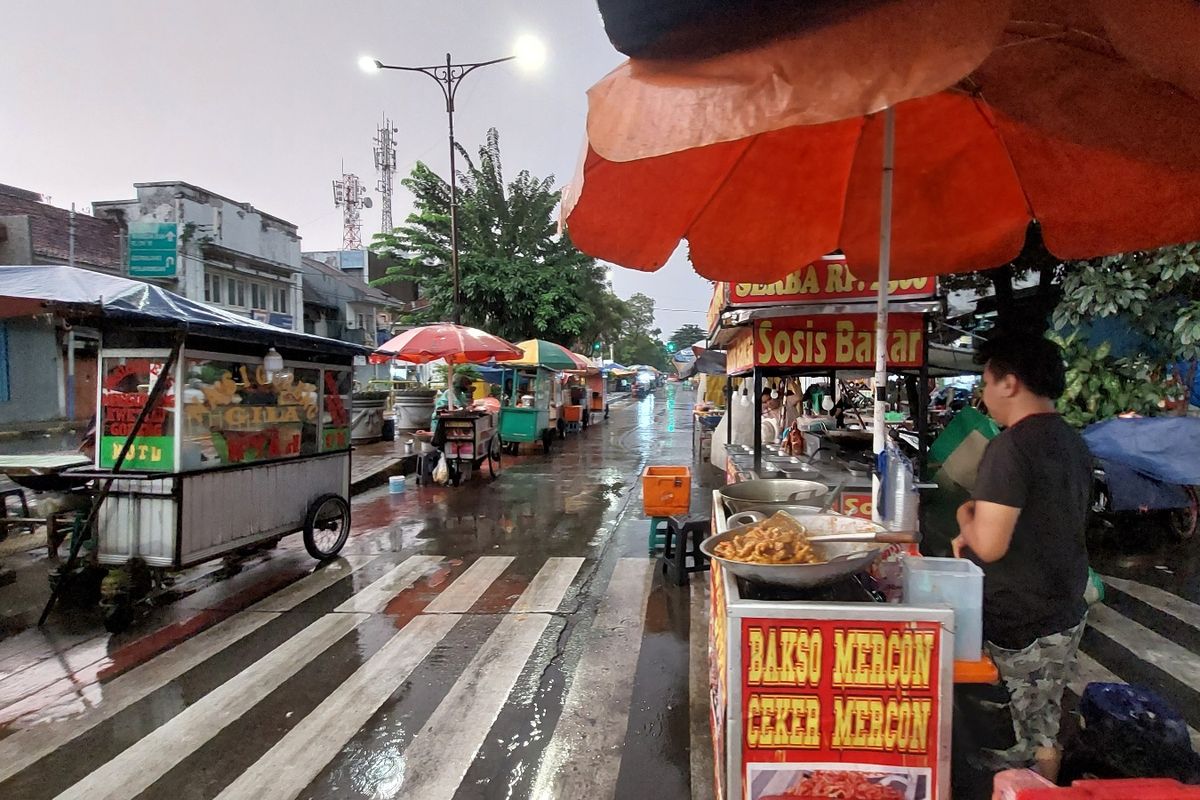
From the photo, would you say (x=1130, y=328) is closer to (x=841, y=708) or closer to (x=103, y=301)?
(x=841, y=708)

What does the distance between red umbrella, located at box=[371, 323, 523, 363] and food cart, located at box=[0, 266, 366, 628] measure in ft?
15.2

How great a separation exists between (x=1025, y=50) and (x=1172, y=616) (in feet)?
16.9

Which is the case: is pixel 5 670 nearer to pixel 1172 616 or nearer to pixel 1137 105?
pixel 1137 105

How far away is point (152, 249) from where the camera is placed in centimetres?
1953

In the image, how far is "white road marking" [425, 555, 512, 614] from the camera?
5.45m

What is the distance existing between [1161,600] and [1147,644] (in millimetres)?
1218

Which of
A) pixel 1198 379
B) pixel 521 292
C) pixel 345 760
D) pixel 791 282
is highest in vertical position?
pixel 521 292

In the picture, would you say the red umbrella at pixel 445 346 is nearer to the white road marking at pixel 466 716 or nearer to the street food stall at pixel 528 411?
the street food stall at pixel 528 411

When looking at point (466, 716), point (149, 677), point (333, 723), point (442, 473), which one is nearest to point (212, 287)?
point (442, 473)

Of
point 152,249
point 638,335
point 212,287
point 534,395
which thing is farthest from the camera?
point 638,335

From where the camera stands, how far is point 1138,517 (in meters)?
7.61

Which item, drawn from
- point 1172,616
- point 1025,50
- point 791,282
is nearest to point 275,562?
point 791,282

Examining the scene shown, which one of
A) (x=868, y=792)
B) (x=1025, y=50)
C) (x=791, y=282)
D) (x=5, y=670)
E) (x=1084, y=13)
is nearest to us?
(x=1084, y=13)

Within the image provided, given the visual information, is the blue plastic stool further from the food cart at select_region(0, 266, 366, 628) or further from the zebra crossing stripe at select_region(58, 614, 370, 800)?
the food cart at select_region(0, 266, 366, 628)
